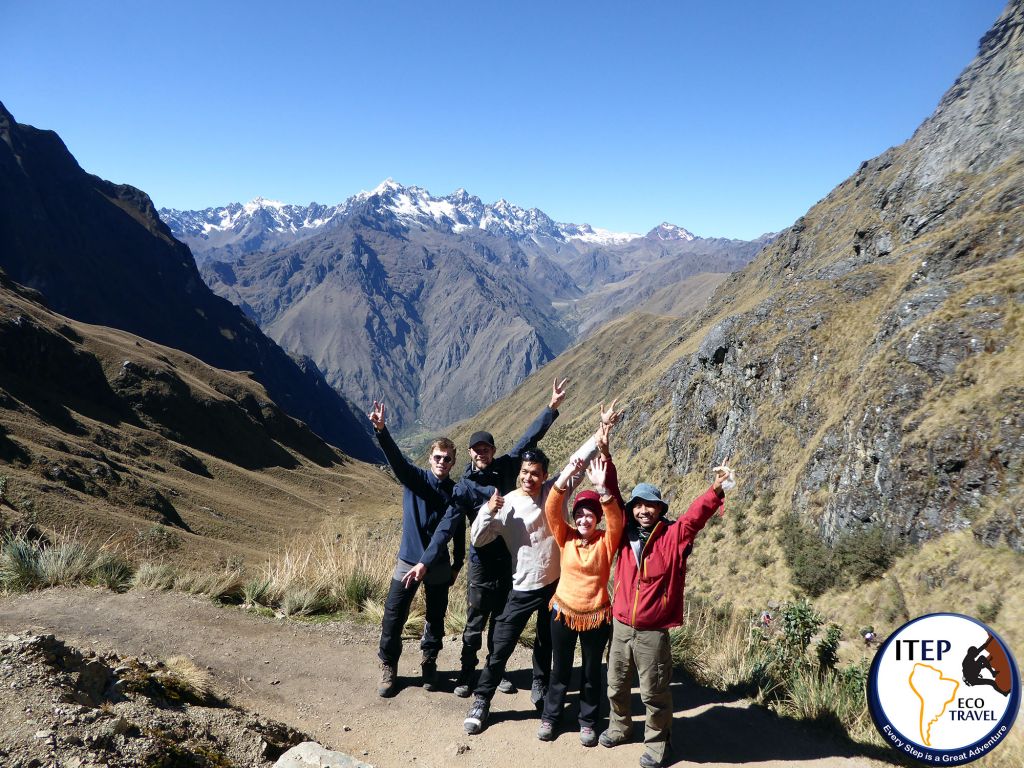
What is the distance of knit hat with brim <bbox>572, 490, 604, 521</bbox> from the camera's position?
507 cm

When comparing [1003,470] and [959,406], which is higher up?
[959,406]

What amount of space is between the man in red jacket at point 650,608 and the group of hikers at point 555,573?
0.01m

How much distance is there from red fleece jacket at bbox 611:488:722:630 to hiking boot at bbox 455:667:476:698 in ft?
6.45

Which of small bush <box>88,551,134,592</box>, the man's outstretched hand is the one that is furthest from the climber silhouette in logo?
small bush <box>88,551,134,592</box>

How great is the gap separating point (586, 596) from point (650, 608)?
58 cm

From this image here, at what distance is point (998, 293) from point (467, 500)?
78.1 feet

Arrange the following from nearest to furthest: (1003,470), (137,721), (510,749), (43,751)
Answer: (43,751) → (137,721) → (510,749) → (1003,470)

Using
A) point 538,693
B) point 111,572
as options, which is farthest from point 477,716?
point 111,572

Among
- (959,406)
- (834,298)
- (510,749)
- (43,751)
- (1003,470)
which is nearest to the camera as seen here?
(43,751)

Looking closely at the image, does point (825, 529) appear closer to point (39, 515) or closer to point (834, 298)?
point (834, 298)

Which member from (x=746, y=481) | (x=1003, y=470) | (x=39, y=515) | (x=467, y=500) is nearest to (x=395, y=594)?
(x=467, y=500)

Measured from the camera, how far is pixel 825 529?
22016mm

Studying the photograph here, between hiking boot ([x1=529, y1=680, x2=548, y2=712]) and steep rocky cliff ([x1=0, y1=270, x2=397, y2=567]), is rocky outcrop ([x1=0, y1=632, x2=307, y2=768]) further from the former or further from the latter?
steep rocky cliff ([x1=0, y1=270, x2=397, y2=567])

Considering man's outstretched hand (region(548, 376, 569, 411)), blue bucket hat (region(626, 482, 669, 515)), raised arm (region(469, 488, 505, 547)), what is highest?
man's outstretched hand (region(548, 376, 569, 411))
